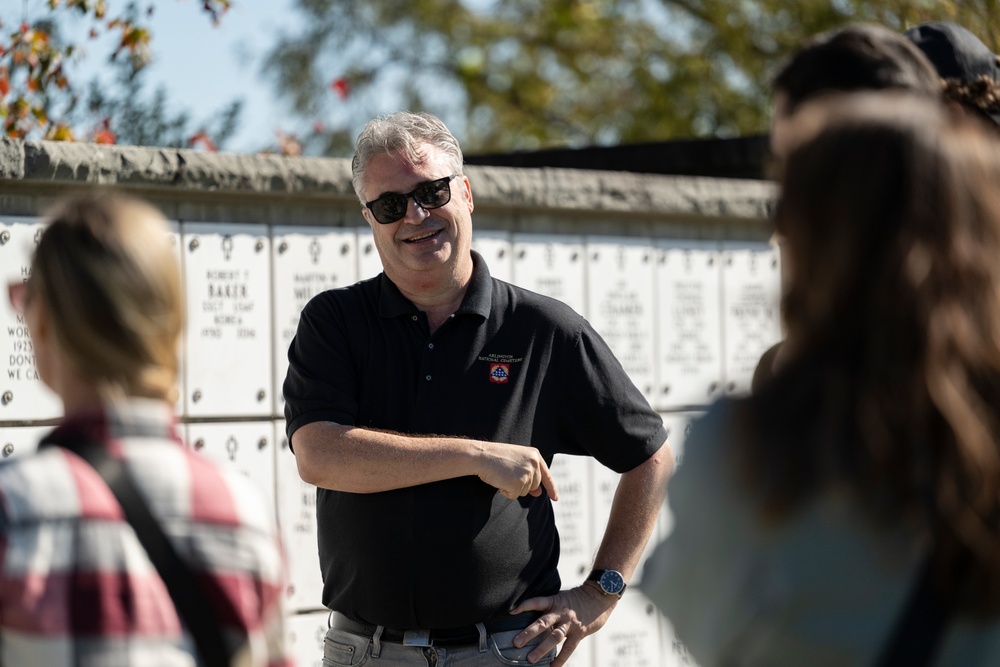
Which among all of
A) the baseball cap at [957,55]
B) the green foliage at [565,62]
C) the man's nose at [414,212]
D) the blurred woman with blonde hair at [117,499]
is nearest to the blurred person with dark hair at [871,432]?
the blurred woman with blonde hair at [117,499]

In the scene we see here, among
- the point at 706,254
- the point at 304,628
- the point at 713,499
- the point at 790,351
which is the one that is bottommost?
the point at 304,628

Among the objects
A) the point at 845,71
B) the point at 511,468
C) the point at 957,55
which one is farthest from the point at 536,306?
the point at 845,71

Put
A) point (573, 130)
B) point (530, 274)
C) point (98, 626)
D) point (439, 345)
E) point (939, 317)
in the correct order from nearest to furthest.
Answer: point (939, 317), point (98, 626), point (439, 345), point (530, 274), point (573, 130)

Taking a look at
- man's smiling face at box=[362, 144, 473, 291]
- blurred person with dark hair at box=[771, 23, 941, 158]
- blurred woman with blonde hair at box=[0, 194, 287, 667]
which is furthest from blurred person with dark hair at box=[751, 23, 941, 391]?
→ man's smiling face at box=[362, 144, 473, 291]

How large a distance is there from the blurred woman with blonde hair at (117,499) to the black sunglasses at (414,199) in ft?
4.62

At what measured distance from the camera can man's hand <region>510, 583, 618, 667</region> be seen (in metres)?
3.00

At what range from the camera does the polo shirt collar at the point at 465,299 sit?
315cm

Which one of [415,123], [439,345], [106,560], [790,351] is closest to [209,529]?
[106,560]

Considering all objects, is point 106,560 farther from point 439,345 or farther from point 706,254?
point 706,254

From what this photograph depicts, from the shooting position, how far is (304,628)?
4020 millimetres

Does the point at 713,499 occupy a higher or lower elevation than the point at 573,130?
higher

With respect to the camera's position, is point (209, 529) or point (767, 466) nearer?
point (767, 466)

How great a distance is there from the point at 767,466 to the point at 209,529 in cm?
78

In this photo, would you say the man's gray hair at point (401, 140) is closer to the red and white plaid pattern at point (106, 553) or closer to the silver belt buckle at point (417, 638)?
the silver belt buckle at point (417, 638)
